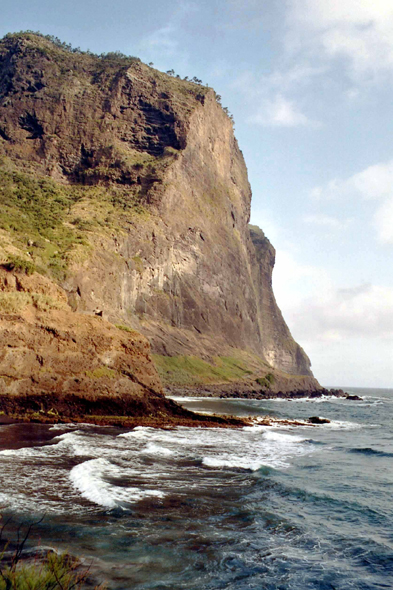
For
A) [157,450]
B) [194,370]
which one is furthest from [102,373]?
[194,370]

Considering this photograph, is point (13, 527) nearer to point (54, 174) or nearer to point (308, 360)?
point (54, 174)

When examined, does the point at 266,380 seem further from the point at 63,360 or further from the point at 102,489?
the point at 102,489

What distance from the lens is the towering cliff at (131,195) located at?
227 feet

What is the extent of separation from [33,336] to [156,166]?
75.9 m

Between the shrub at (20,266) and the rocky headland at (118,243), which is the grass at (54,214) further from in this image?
the shrub at (20,266)

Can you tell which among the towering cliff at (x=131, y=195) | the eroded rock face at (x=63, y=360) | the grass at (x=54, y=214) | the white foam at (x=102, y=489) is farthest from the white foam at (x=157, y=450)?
the towering cliff at (x=131, y=195)

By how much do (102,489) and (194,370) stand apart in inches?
2658

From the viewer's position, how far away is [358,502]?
44.7 ft

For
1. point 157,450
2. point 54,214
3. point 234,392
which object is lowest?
point 234,392

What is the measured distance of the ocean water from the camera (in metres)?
8.20

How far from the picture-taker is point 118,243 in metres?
73.9

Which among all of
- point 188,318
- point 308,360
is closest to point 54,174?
point 188,318

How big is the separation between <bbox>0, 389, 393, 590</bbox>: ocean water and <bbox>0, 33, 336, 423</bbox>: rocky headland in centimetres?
848

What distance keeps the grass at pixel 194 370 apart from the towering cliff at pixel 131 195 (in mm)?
1005
